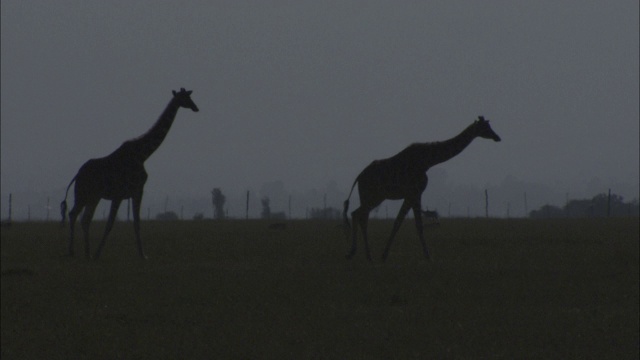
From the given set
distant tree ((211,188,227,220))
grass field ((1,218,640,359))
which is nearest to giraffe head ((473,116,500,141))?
grass field ((1,218,640,359))

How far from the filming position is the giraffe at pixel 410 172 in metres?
22.3

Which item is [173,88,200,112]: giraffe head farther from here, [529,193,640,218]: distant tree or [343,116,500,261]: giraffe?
[529,193,640,218]: distant tree

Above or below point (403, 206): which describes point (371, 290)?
below

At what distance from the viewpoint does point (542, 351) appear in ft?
42.4

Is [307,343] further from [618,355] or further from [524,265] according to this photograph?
[524,265]

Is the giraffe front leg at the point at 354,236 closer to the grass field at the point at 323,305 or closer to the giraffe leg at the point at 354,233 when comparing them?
the giraffe leg at the point at 354,233

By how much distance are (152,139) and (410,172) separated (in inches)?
223

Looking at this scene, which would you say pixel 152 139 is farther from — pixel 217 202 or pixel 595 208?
pixel 595 208

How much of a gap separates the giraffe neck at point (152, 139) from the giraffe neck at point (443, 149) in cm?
559

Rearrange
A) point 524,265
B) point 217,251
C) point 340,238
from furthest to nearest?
point 340,238, point 217,251, point 524,265

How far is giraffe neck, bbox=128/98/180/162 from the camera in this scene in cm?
2318

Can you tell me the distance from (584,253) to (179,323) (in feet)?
41.6

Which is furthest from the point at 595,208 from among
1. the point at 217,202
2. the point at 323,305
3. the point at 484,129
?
the point at 323,305

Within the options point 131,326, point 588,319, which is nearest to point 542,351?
point 588,319
